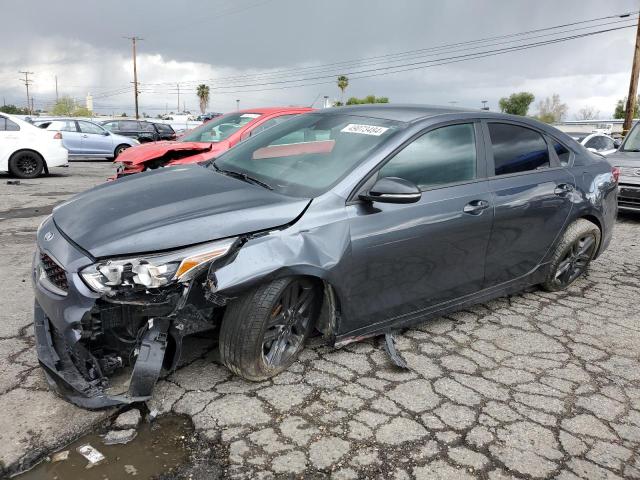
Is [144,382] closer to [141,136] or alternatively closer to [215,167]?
[215,167]

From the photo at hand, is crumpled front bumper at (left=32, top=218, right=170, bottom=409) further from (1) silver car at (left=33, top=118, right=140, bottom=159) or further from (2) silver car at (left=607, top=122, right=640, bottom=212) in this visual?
(1) silver car at (left=33, top=118, right=140, bottom=159)

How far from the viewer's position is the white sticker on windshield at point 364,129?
11.3 ft

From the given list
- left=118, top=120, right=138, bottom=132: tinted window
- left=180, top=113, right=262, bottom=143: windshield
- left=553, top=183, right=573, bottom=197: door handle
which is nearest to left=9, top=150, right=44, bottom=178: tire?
left=180, top=113, right=262, bottom=143: windshield

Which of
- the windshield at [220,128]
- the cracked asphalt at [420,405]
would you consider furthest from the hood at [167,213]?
the windshield at [220,128]

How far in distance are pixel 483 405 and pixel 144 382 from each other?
5.90ft

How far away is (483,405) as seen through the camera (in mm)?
2922

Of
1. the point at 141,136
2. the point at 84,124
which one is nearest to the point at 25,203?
the point at 84,124

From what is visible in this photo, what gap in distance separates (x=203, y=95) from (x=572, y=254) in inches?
3477

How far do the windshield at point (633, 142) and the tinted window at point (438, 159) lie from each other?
671 centimetres

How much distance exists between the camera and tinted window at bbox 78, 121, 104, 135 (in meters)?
17.1

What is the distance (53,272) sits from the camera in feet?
8.96

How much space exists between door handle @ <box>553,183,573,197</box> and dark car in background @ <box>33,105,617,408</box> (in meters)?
0.02

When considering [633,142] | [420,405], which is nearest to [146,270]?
[420,405]

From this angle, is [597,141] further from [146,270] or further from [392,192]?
[146,270]
